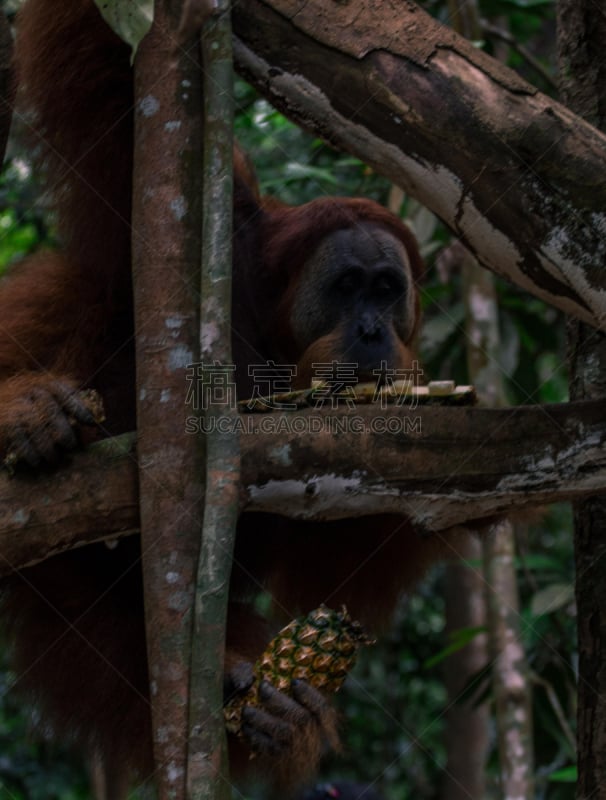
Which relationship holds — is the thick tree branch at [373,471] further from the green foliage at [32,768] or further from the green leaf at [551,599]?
the green foliage at [32,768]

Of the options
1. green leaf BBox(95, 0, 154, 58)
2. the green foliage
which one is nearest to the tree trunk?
green leaf BBox(95, 0, 154, 58)

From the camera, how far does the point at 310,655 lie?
225 cm

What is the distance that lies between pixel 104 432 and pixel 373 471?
0.73 meters

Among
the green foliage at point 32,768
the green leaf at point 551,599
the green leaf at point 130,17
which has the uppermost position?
the green leaf at point 130,17

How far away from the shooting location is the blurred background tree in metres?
4.36

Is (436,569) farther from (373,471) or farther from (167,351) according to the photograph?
(167,351)

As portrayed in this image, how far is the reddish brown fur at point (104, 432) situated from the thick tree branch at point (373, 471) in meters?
0.33

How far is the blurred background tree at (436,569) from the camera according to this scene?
436 cm

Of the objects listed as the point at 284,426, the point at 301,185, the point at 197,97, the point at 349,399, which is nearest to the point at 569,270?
the point at 349,399

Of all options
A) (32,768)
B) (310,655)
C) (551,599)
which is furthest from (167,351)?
(32,768)

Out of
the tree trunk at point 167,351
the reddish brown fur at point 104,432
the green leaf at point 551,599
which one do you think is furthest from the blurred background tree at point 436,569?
the tree trunk at point 167,351

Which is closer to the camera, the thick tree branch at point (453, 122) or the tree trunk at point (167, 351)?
the tree trunk at point (167, 351)

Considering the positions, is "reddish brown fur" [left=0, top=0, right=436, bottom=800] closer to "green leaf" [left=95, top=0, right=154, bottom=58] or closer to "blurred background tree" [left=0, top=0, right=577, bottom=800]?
"blurred background tree" [left=0, top=0, right=577, bottom=800]

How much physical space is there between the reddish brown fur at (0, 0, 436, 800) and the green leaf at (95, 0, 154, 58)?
556 mm
